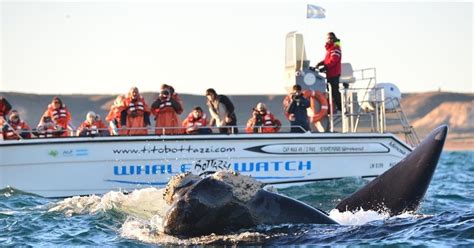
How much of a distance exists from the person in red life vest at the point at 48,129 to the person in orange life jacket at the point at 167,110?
2.00m

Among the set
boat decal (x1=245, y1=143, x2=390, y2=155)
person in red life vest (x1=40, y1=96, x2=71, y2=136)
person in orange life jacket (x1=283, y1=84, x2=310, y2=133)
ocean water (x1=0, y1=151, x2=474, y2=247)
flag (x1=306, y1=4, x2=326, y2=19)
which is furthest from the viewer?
flag (x1=306, y1=4, x2=326, y2=19)

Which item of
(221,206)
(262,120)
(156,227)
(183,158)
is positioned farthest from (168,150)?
(221,206)

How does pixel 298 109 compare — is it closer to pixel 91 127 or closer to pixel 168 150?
pixel 168 150

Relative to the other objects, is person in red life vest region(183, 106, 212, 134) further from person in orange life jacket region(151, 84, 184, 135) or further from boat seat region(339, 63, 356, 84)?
boat seat region(339, 63, 356, 84)

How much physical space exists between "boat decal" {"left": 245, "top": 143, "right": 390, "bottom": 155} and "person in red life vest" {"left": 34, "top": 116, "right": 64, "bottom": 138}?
3950mm

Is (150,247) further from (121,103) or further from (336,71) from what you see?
(336,71)

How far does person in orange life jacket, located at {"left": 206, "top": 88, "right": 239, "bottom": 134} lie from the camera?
1998 centimetres

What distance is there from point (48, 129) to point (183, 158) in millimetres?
3020

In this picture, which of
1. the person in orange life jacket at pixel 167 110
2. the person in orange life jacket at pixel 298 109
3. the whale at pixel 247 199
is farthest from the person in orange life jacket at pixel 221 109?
the whale at pixel 247 199

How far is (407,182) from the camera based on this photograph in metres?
10.5

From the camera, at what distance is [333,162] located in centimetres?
2012

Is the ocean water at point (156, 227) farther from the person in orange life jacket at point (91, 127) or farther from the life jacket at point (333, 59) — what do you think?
the life jacket at point (333, 59)

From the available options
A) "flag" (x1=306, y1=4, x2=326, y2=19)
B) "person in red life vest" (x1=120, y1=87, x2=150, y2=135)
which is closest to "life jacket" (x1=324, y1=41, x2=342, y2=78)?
"flag" (x1=306, y1=4, x2=326, y2=19)

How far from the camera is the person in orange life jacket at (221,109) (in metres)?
20.0
